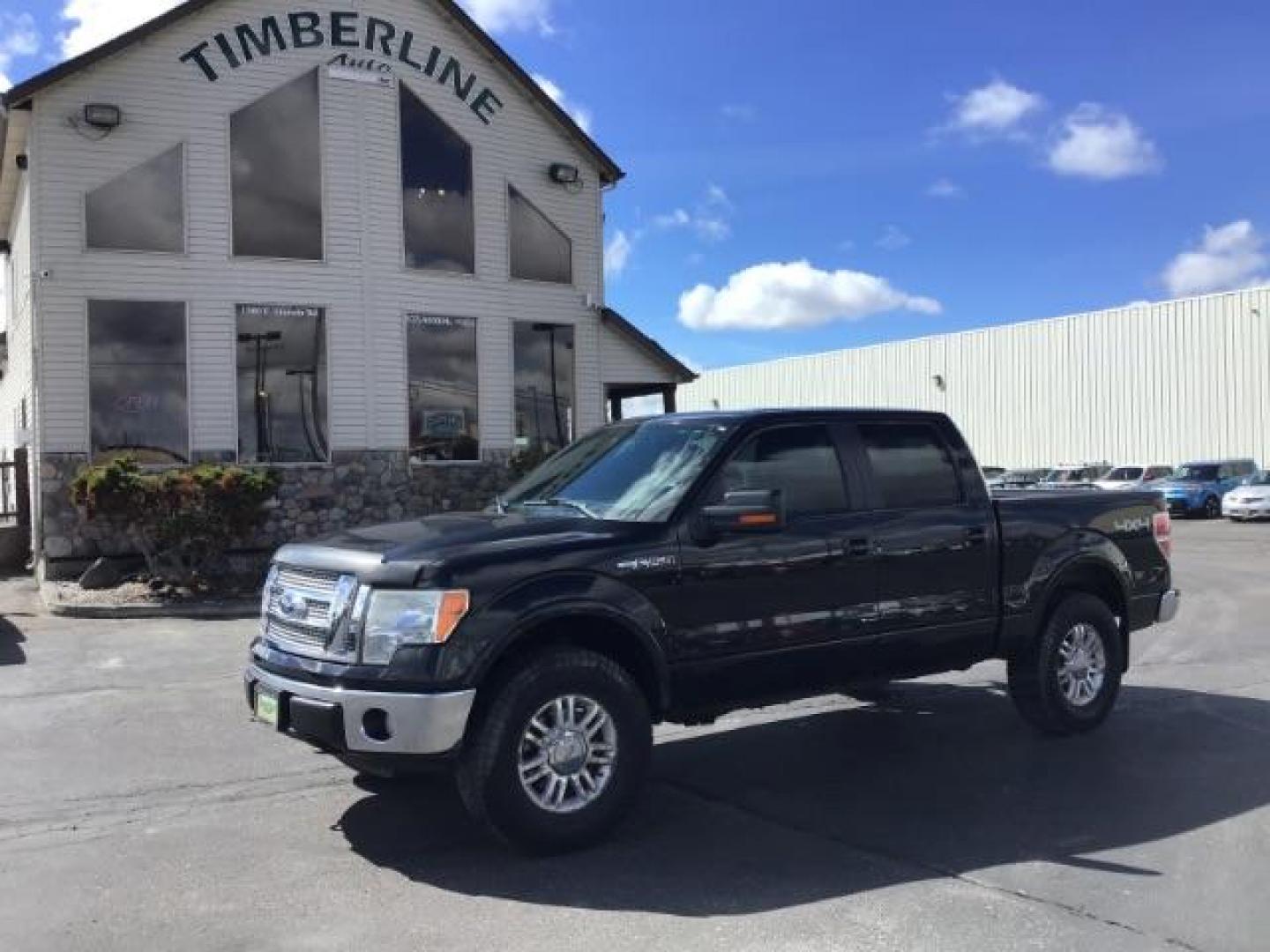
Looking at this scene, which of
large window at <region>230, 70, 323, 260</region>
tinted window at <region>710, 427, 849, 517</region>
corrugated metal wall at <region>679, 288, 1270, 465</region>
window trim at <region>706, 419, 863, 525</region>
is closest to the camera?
window trim at <region>706, 419, 863, 525</region>

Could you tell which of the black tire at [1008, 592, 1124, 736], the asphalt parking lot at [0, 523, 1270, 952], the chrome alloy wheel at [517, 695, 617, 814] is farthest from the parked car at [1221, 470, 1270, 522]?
the chrome alloy wheel at [517, 695, 617, 814]

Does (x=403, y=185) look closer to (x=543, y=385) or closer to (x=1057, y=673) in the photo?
(x=543, y=385)

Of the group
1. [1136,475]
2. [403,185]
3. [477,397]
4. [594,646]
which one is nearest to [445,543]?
[594,646]

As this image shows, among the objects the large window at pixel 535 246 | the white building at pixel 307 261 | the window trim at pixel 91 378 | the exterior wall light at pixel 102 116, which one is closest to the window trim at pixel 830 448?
the window trim at pixel 91 378

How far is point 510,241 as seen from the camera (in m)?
19.2

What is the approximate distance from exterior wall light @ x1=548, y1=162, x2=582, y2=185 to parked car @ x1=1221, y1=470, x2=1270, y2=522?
2127 cm

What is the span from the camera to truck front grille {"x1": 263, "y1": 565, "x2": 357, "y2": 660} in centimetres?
523

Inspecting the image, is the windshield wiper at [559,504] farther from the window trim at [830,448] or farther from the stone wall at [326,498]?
the stone wall at [326,498]

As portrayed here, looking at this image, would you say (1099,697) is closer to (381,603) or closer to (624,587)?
(624,587)

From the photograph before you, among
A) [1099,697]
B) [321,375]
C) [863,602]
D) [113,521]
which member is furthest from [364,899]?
[321,375]

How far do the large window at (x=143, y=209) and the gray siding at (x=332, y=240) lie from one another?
0.41 ft

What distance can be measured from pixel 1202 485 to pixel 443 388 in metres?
24.4

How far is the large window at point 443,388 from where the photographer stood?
18250 mm

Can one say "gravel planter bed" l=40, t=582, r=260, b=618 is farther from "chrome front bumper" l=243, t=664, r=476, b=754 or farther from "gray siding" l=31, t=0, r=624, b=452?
"chrome front bumper" l=243, t=664, r=476, b=754
